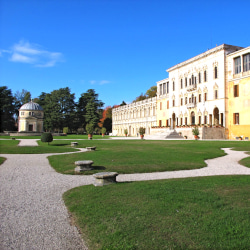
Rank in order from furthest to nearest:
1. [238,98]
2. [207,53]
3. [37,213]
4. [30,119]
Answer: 1. [30,119]
2. [207,53]
3. [238,98]
4. [37,213]

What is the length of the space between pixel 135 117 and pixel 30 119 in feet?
107

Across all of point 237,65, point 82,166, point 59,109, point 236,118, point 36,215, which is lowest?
point 36,215

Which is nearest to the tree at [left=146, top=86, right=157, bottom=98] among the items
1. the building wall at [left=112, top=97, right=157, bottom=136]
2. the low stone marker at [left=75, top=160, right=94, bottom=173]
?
the building wall at [left=112, top=97, right=157, bottom=136]

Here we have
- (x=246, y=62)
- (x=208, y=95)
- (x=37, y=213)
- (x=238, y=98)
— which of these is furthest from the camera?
(x=208, y=95)

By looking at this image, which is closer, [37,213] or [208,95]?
[37,213]

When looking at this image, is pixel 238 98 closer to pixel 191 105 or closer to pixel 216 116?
pixel 216 116

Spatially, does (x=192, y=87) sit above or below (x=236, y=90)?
above

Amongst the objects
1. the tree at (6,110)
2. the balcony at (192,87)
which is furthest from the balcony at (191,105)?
the tree at (6,110)

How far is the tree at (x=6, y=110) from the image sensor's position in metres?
71.9

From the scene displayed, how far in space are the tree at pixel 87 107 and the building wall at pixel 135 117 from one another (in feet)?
30.7

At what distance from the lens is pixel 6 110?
75.6 m

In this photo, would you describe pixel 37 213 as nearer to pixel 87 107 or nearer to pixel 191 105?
Answer: pixel 191 105

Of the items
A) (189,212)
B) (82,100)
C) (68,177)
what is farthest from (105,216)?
(82,100)

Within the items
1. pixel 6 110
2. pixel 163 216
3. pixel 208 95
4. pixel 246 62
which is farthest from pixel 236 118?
pixel 6 110
